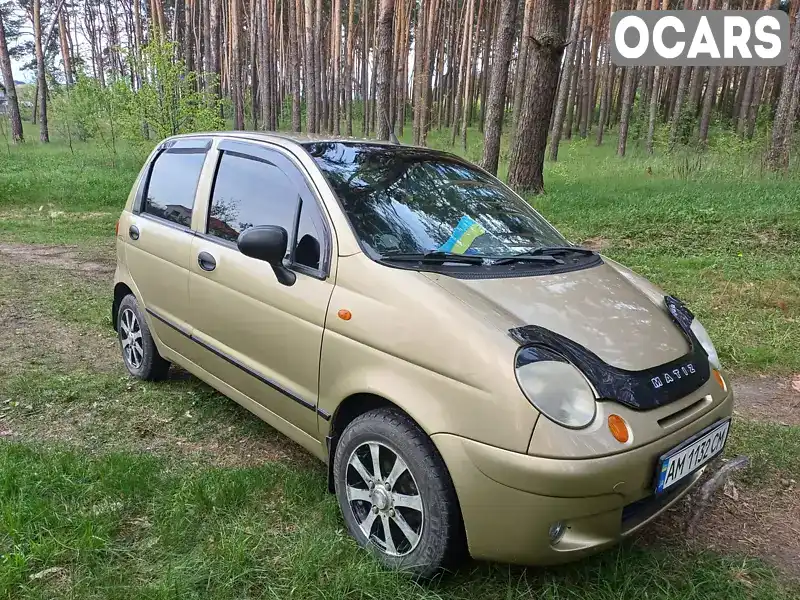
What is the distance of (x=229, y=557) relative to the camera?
7.78ft

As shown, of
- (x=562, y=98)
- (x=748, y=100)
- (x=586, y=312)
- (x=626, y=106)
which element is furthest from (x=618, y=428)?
(x=748, y=100)

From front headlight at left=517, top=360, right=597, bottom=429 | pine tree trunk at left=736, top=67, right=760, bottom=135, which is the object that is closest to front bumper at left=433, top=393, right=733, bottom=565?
front headlight at left=517, top=360, right=597, bottom=429

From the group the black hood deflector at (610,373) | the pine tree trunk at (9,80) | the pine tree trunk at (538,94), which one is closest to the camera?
the black hood deflector at (610,373)

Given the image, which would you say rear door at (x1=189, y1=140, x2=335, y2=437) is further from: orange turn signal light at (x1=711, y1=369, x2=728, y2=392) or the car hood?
orange turn signal light at (x1=711, y1=369, x2=728, y2=392)

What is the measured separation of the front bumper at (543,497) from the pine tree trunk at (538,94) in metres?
8.18

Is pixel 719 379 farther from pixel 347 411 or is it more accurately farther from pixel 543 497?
pixel 347 411

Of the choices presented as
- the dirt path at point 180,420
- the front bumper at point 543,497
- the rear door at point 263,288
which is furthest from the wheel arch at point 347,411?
the dirt path at point 180,420

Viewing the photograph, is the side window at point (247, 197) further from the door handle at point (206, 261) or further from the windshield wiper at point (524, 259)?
the windshield wiper at point (524, 259)

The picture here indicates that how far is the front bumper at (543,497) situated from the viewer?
1953mm

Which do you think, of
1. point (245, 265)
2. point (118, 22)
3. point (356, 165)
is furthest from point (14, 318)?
point (118, 22)

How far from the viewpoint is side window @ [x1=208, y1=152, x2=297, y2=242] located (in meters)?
3.03

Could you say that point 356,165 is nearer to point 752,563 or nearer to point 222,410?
point 222,410

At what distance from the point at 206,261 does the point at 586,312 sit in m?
2.08

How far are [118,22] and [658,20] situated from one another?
46659 mm
